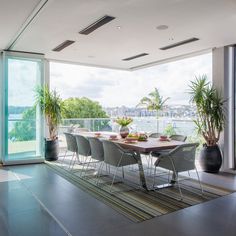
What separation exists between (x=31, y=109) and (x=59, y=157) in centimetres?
157

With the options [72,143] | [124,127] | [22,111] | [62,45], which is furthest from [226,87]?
[22,111]

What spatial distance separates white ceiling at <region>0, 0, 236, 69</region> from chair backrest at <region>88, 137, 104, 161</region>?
2.04 metres

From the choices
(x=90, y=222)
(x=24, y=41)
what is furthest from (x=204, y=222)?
(x=24, y=41)

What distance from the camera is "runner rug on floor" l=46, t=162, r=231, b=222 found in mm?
3316

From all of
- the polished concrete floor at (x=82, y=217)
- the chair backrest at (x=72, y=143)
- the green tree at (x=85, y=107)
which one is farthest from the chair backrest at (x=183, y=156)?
the green tree at (x=85, y=107)

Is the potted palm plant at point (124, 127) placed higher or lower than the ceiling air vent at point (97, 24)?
lower

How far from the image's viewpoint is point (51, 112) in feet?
21.5

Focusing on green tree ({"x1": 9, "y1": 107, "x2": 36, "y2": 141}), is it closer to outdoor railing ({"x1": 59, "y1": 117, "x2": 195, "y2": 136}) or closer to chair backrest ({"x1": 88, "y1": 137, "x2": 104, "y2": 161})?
outdoor railing ({"x1": 59, "y1": 117, "x2": 195, "y2": 136})

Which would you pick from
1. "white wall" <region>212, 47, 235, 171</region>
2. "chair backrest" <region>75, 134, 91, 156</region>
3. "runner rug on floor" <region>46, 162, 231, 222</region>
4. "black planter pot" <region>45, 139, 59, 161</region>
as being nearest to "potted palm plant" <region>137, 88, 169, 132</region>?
"white wall" <region>212, 47, 235, 171</region>

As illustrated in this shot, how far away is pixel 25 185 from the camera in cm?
447

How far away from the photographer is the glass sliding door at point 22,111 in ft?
20.6

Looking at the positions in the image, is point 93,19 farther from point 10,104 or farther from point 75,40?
point 10,104

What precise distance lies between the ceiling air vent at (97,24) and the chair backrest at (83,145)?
2.05 metres

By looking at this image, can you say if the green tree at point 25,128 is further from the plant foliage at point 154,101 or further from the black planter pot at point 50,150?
the plant foliage at point 154,101
